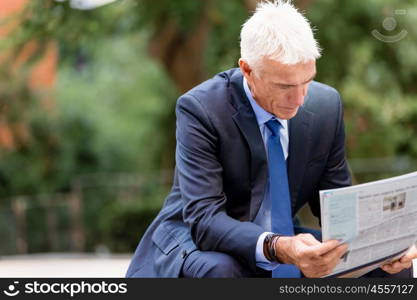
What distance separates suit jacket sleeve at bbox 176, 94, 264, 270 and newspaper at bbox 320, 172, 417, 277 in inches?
12.4

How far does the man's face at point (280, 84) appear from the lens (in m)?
2.63

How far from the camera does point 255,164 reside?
2.82 metres

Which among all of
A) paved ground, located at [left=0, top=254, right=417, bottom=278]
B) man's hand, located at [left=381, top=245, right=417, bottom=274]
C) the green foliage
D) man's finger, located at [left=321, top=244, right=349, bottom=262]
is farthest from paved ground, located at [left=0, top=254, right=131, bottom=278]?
the green foliage

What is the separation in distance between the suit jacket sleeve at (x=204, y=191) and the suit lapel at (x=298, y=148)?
0.27 meters

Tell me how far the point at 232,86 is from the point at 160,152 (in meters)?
15.7

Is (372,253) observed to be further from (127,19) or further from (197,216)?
(127,19)

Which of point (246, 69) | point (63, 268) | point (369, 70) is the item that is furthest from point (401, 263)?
point (369, 70)

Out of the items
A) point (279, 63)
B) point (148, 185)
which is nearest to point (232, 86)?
point (279, 63)

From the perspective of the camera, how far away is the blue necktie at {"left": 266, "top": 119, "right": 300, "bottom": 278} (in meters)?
2.87

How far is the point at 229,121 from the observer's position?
284cm

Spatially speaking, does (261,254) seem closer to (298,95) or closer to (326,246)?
(326,246)

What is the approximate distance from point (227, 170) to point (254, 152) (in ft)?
0.36

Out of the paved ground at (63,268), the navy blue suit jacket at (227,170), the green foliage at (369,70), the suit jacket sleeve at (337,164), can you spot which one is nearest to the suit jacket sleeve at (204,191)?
the navy blue suit jacket at (227,170)

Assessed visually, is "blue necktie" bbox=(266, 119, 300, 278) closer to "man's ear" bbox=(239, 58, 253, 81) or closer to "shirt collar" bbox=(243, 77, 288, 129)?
"shirt collar" bbox=(243, 77, 288, 129)
